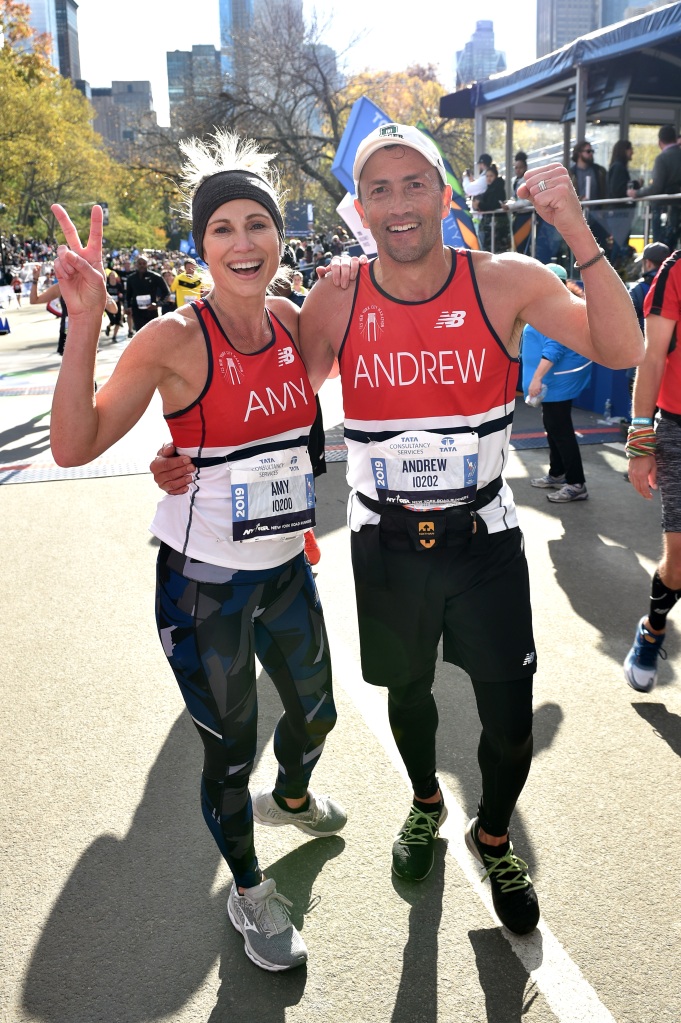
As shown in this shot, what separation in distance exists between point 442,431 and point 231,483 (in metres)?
0.61

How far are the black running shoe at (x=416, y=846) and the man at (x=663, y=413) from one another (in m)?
1.56

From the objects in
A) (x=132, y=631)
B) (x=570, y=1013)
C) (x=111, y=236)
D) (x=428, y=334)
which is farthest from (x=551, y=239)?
A: (x=111, y=236)

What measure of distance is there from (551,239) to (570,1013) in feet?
36.9

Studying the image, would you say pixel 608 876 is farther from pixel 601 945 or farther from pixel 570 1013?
pixel 570 1013

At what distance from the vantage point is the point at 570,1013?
2355 millimetres

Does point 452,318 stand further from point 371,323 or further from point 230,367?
point 230,367

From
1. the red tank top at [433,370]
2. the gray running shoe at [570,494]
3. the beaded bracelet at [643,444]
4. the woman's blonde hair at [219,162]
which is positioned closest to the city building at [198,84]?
the gray running shoe at [570,494]

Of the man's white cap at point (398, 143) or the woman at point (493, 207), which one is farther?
the woman at point (493, 207)

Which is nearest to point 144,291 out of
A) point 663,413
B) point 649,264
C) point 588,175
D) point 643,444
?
point 588,175

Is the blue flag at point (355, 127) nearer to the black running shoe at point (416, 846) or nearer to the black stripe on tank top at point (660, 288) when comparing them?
the black stripe on tank top at point (660, 288)

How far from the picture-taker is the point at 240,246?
2516mm

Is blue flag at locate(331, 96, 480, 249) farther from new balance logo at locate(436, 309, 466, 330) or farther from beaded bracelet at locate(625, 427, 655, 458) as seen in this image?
new balance logo at locate(436, 309, 466, 330)

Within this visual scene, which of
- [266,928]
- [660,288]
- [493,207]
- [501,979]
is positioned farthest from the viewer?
[493,207]

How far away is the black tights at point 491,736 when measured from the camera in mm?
2645
